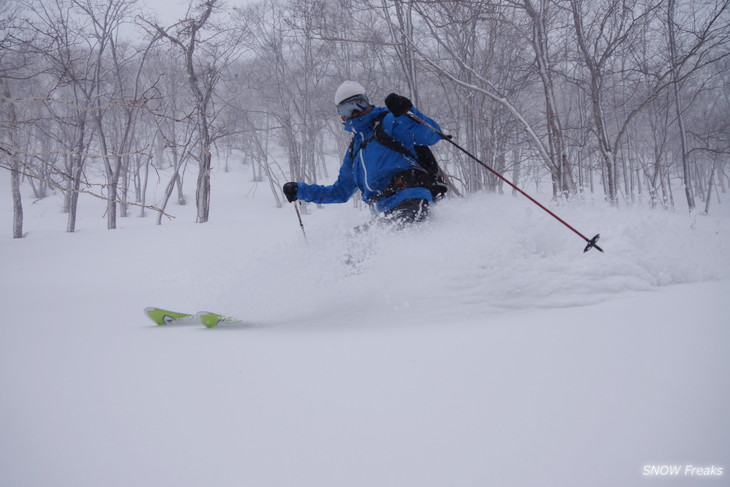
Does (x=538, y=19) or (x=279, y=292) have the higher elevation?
(x=538, y=19)

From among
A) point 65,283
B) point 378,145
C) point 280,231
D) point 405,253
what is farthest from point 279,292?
point 280,231

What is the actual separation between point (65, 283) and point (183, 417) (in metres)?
6.17

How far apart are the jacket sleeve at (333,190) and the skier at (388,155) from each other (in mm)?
306

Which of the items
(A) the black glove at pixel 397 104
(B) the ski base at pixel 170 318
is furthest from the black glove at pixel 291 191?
(B) the ski base at pixel 170 318

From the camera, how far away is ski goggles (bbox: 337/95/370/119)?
13.0ft

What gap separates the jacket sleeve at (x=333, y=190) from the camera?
14.5ft

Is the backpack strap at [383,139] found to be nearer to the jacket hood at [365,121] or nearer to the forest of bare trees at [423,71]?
the jacket hood at [365,121]

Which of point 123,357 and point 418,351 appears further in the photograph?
point 123,357

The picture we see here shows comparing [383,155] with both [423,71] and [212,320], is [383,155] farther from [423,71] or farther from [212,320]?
[423,71]

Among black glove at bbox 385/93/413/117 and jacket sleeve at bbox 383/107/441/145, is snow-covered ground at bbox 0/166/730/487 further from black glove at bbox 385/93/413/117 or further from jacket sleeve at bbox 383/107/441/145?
black glove at bbox 385/93/413/117

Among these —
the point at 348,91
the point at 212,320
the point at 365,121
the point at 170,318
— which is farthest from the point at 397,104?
the point at 170,318

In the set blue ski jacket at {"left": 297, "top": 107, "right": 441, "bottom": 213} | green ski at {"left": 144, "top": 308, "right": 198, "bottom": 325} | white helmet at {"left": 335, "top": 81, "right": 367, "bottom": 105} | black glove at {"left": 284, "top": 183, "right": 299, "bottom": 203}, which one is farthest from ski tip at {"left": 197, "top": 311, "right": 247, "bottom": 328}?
white helmet at {"left": 335, "top": 81, "right": 367, "bottom": 105}

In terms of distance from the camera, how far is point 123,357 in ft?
6.91

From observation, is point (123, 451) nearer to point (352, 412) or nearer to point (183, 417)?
point (183, 417)
